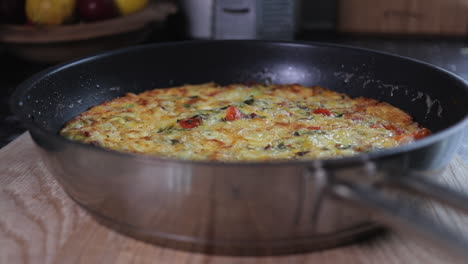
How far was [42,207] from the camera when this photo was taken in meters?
1.49

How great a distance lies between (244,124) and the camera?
1.85 m

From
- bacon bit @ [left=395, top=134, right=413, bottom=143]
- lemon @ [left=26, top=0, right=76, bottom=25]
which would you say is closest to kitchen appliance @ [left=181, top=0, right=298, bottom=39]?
lemon @ [left=26, top=0, right=76, bottom=25]

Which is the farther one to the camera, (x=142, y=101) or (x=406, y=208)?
(x=142, y=101)

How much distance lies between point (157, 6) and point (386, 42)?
182 centimetres

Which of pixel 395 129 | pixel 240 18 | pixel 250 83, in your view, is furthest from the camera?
pixel 240 18

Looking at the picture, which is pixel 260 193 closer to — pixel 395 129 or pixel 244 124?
pixel 244 124

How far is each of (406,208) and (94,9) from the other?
2.54m

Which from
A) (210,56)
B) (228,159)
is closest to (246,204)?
(228,159)

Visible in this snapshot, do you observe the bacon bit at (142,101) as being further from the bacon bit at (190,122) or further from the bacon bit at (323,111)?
the bacon bit at (323,111)

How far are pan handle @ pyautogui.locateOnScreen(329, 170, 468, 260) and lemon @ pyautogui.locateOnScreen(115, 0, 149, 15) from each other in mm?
2523

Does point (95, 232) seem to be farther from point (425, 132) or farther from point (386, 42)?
point (386, 42)

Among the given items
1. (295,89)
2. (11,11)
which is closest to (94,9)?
(11,11)

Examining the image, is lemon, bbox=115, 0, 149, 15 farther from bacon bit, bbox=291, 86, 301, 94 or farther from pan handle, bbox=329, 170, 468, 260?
pan handle, bbox=329, 170, 468, 260

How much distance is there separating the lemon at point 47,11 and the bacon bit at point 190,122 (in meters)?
1.49
